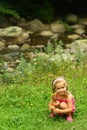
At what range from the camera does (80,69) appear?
841 cm

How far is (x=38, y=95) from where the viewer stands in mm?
6938

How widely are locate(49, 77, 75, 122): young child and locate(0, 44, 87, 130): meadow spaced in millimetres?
118

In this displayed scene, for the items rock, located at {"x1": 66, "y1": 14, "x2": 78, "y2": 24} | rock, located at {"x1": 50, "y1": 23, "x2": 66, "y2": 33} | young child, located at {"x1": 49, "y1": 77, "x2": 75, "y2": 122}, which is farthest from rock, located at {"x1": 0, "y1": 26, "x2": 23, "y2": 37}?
young child, located at {"x1": 49, "y1": 77, "x2": 75, "y2": 122}

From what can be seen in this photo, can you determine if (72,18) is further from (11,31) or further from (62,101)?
(62,101)

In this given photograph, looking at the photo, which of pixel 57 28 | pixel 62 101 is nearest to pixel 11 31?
pixel 57 28

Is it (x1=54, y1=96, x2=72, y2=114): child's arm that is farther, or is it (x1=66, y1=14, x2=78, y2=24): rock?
(x1=66, y1=14, x2=78, y2=24): rock

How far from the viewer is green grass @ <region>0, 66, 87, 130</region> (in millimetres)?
5797

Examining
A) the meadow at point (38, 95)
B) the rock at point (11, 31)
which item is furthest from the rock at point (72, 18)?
the meadow at point (38, 95)

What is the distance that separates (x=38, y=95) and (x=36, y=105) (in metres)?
0.40

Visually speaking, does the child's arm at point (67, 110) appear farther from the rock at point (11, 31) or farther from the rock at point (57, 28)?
the rock at point (57, 28)

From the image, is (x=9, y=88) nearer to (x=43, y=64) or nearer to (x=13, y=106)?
(x=13, y=106)

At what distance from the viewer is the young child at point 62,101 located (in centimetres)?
580

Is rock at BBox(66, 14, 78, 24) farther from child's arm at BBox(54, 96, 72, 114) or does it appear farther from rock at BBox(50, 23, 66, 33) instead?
child's arm at BBox(54, 96, 72, 114)

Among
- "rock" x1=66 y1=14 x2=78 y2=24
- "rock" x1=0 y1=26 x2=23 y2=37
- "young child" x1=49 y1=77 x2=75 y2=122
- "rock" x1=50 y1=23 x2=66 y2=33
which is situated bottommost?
"rock" x1=66 y1=14 x2=78 y2=24
